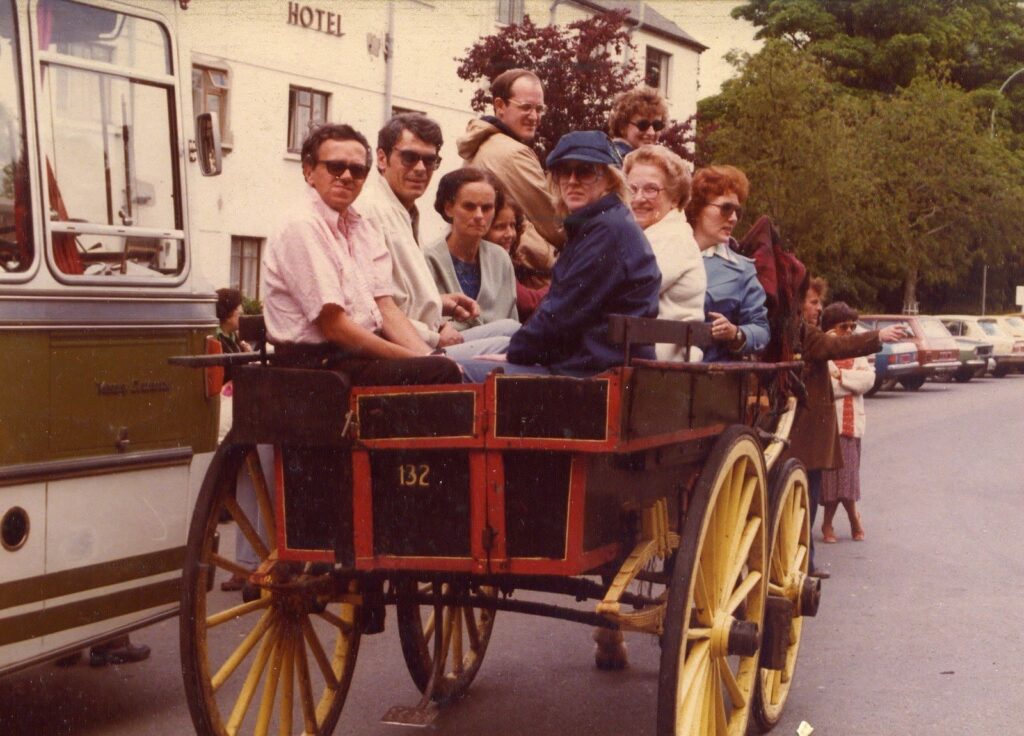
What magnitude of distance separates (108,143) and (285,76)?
2288 centimetres

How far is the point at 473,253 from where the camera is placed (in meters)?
6.40

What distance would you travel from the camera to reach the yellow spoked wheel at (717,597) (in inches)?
174

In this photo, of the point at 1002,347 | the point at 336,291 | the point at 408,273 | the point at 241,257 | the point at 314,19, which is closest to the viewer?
the point at 336,291

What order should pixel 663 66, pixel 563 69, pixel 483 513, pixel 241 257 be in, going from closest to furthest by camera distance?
pixel 483 513
pixel 563 69
pixel 241 257
pixel 663 66

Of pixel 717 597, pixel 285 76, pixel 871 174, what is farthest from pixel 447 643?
pixel 871 174

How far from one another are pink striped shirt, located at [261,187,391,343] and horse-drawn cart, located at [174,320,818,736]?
Answer: 0.27 metres

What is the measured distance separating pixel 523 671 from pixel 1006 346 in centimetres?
3587

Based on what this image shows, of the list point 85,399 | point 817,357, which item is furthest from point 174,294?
point 817,357

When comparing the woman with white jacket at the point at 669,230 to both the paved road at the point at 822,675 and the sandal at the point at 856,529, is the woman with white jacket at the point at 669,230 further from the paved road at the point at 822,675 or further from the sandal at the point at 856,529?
the sandal at the point at 856,529

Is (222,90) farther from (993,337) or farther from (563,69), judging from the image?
(993,337)

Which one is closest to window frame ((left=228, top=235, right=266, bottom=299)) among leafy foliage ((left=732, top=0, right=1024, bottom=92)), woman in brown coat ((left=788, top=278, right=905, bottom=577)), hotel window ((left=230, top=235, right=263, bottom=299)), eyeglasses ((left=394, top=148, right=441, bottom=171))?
hotel window ((left=230, top=235, right=263, bottom=299))

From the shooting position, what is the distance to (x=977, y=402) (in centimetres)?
2884

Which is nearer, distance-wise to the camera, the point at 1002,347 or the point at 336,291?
the point at 336,291

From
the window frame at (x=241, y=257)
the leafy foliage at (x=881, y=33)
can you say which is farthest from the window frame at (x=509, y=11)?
the leafy foliage at (x=881, y=33)
